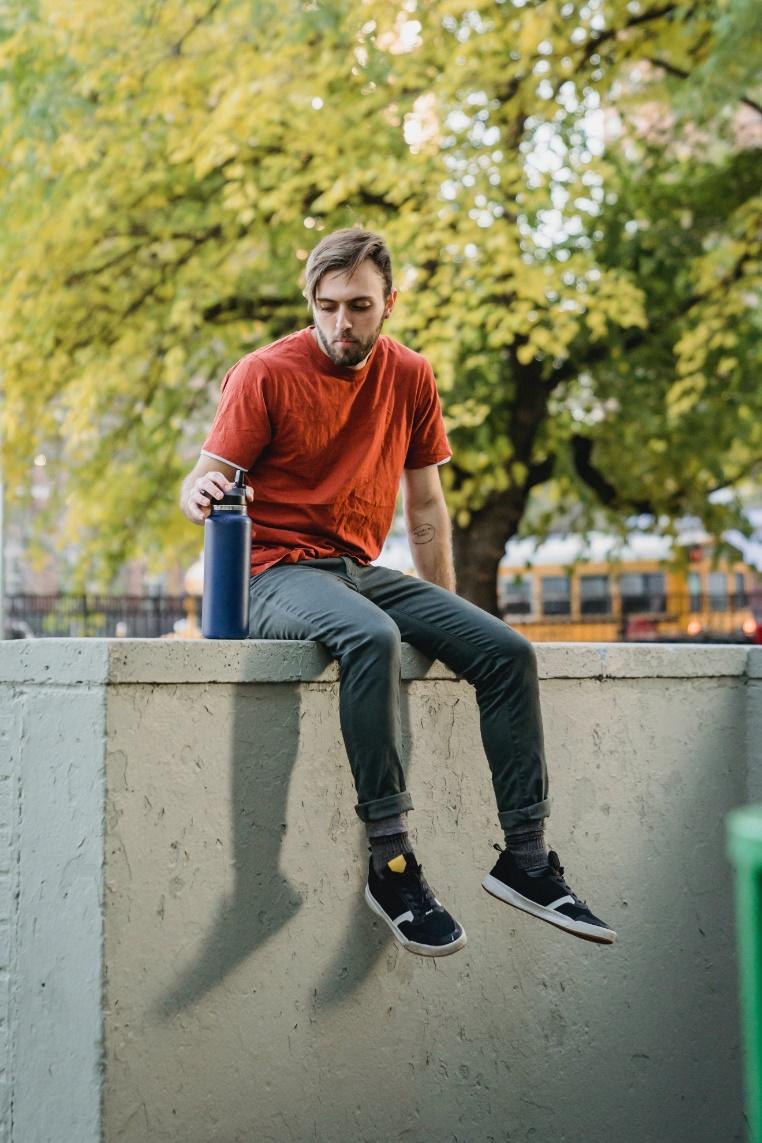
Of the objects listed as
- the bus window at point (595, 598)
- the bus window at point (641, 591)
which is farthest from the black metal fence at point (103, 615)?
the bus window at point (641, 591)

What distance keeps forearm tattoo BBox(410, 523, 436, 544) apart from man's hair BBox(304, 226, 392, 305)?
82 centimetres

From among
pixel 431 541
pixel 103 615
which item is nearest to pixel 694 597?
pixel 103 615

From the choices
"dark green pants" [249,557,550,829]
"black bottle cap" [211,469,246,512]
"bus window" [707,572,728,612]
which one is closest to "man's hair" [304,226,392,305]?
"black bottle cap" [211,469,246,512]

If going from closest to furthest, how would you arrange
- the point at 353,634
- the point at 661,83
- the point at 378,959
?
the point at 353,634 < the point at 378,959 < the point at 661,83

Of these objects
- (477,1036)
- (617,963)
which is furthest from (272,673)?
(617,963)

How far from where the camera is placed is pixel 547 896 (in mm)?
3029

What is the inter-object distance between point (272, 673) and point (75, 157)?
7970 millimetres

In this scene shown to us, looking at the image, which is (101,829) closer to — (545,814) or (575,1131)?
(545,814)

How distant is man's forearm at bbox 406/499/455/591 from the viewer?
393cm

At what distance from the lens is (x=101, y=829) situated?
2699 millimetres

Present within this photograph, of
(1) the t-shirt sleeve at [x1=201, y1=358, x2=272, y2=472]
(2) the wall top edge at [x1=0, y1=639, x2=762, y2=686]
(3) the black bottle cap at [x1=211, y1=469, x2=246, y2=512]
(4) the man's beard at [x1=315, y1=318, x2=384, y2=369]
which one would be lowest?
(2) the wall top edge at [x1=0, y1=639, x2=762, y2=686]

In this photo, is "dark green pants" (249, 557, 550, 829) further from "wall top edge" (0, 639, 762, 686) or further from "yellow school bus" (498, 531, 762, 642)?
"yellow school bus" (498, 531, 762, 642)

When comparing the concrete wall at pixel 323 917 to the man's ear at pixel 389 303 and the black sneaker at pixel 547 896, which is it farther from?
the man's ear at pixel 389 303

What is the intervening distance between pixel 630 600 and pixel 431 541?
69.7 ft
